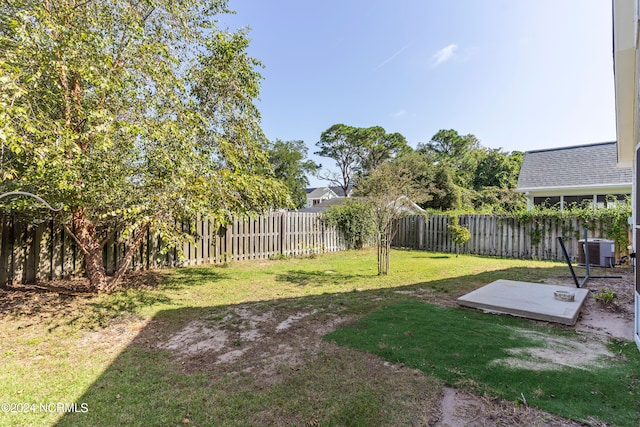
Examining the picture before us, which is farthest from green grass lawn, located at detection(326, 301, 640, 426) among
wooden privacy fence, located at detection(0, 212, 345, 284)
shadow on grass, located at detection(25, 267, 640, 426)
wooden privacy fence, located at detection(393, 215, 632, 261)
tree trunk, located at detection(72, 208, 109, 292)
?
wooden privacy fence, located at detection(393, 215, 632, 261)

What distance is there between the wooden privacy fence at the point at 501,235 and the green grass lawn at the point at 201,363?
6451mm

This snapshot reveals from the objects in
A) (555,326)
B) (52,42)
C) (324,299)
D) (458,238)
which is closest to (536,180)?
(458,238)

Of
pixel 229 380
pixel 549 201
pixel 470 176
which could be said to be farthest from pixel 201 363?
pixel 470 176

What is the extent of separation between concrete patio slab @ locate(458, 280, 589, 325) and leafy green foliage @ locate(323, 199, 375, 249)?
7.31 meters

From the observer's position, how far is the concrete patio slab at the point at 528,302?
13.2ft

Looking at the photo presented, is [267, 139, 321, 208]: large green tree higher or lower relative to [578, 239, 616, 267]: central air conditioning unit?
higher

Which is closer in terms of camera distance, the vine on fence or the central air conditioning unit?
the central air conditioning unit

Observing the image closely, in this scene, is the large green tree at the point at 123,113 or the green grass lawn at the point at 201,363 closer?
the green grass lawn at the point at 201,363

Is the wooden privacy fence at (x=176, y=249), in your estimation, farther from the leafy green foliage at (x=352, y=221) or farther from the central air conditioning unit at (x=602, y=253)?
the central air conditioning unit at (x=602, y=253)

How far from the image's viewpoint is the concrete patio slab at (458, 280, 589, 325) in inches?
158

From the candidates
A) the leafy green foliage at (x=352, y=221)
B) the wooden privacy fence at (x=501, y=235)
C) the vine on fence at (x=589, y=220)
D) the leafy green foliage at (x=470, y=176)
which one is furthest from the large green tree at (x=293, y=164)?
the vine on fence at (x=589, y=220)

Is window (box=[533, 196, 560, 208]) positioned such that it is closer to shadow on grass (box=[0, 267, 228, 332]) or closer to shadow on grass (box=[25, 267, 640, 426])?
shadow on grass (box=[25, 267, 640, 426])

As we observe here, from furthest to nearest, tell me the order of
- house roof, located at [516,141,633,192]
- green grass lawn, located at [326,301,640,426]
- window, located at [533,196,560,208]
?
window, located at [533,196,560,208], house roof, located at [516,141,633,192], green grass lawn, located at [326,301,640,426]

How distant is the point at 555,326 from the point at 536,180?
12973mm
